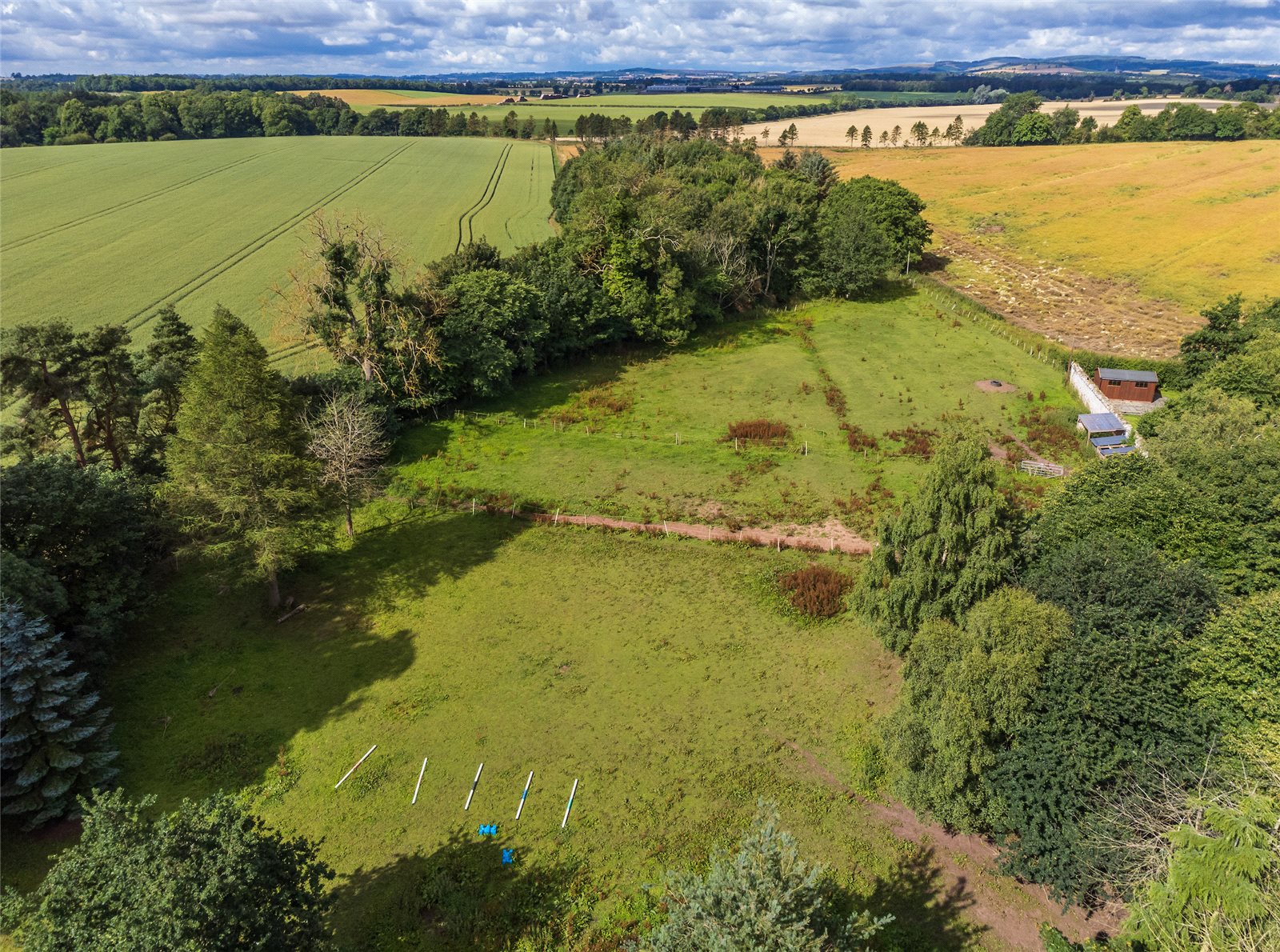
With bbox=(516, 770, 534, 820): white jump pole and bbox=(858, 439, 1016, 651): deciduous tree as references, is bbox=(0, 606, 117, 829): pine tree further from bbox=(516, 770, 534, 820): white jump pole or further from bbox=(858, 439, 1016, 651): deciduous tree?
bbox=(858, 439, 1016, 651): deciduous tree

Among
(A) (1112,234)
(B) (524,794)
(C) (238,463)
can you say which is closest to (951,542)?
(B) (524,794)

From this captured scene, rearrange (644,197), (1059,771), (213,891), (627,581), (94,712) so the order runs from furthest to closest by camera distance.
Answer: (644,197), (627,581), (94,712), (1059,771), (213,891)

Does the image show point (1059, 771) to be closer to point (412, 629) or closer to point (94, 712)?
point (412, 629)

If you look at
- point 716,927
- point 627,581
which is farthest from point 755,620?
point 716,927

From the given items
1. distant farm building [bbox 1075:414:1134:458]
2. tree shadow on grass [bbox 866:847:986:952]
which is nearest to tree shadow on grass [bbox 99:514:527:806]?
tree shadow on grass [bbox 866:847:986:952]

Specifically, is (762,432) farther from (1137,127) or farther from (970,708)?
(1137,127)

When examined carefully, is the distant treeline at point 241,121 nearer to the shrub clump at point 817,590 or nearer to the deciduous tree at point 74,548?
the shrub clump at point 817,590
